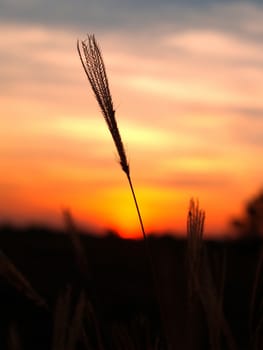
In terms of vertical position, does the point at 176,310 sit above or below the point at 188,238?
below

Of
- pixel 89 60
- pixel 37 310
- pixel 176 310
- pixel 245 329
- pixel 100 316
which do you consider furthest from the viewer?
pixel 37 310

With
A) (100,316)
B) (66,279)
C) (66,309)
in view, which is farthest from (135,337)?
(66,279)

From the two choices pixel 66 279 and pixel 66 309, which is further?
pixel 66 279

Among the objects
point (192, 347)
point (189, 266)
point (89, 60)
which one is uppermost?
point (89, 60)

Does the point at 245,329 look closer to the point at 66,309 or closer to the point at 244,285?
the point at 244,285

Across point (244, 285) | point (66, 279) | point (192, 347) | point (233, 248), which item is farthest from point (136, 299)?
point (192, 347)

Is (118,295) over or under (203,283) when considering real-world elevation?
over

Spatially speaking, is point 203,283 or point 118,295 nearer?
point 203,283

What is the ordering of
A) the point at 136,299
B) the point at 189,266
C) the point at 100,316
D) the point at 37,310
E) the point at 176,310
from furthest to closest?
the point at 136,299 < the point at 37,310 < the point at 100,316 < the point at 189,266 < the point at 176,310
